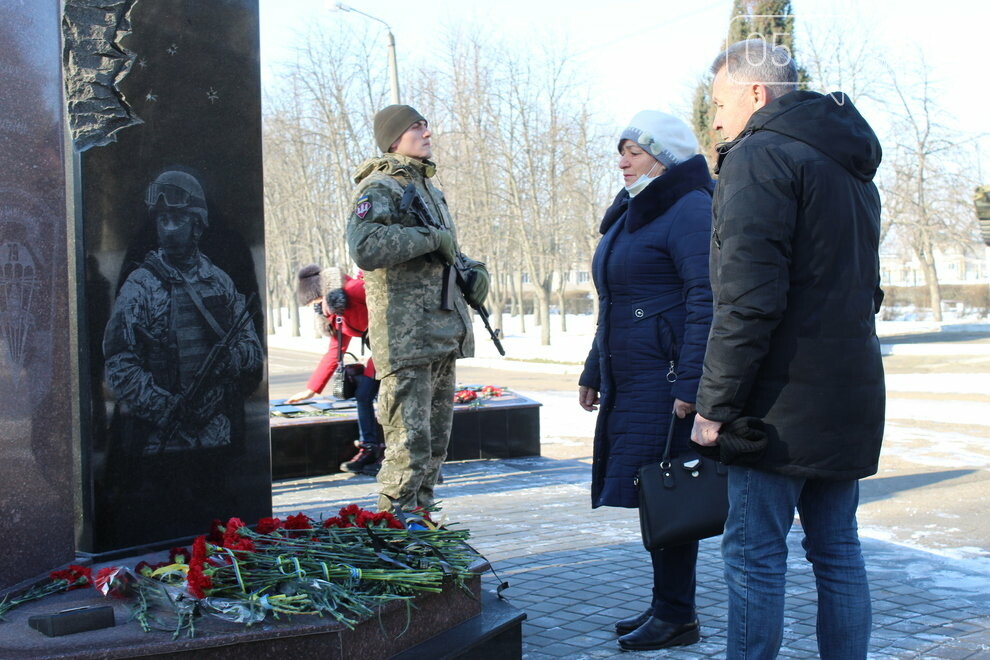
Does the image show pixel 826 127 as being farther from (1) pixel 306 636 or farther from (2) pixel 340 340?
(2) pixel 340 340

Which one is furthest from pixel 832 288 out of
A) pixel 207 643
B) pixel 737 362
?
pixel 207 643

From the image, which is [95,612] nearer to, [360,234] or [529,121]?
[360,234]

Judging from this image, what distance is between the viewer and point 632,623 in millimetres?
3768

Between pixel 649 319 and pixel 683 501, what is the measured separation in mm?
719

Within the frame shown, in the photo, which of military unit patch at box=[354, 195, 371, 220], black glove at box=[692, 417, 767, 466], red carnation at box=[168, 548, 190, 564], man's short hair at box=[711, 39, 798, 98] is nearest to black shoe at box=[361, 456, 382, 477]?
military unit patch at box=[354, 195, 371, 220]

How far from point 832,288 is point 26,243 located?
244 cm

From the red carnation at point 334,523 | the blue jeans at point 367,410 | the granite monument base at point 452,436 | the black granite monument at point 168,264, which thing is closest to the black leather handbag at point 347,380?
the blue jeans at point 367,410

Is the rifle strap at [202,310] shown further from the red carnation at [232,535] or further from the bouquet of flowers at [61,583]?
the bouquet of flowers at [61,583]

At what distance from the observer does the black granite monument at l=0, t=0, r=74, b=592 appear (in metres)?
3.12

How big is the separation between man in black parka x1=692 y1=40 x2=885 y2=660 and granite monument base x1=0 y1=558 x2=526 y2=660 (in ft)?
2.65

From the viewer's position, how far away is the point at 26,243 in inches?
125

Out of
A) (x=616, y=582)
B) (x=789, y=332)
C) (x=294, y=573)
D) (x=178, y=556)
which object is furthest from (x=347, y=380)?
(x=789, y=332)

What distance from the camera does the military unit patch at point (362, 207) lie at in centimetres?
441

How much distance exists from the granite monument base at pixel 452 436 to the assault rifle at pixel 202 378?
3804 mm
